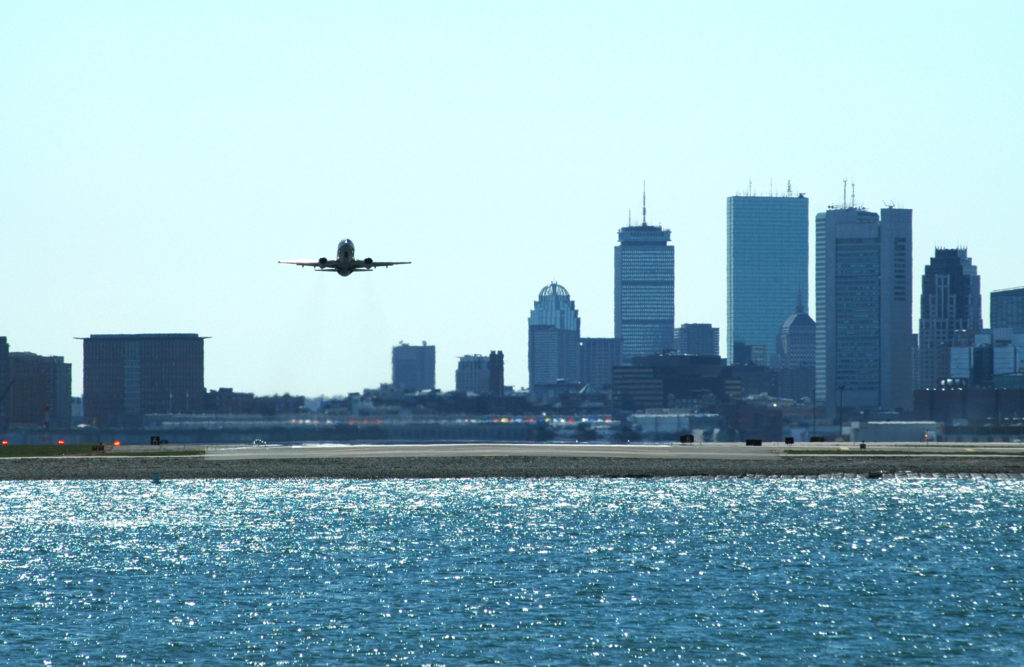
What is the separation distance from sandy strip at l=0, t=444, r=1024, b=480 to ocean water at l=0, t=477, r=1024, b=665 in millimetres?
19899

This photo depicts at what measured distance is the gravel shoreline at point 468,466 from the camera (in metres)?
139

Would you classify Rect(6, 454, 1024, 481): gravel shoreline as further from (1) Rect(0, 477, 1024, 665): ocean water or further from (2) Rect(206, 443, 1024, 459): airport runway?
(1) Rect(0, 477, 1024, 665): ocean water

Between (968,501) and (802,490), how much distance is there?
1528 centimetres

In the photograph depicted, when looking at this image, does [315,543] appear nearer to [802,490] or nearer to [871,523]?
[871,523]

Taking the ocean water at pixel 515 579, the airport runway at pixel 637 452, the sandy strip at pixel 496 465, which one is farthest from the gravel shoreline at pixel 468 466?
the ocean water at pixel 515 579

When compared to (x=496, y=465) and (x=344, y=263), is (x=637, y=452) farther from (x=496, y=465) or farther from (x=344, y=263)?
(x=344, y=263)

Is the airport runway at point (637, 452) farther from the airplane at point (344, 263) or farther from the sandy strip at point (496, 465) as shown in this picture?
the airplane at point (344, 263)

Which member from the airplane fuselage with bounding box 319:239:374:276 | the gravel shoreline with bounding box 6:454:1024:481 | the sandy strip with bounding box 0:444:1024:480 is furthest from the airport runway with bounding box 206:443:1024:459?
the airplane fuselage with bounding box 319:239:374:276

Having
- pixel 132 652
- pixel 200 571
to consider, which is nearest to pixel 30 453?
pixel 200 571

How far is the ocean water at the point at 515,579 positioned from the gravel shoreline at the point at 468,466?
19.5 meters

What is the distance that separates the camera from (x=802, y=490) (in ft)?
410

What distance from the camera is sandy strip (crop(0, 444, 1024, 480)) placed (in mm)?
139625

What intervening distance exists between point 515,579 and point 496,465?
2920 inches

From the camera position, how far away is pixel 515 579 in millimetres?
70125
